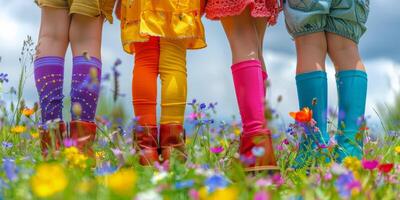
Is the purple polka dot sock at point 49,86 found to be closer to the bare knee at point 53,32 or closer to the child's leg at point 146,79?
the bare knee at point 53,32

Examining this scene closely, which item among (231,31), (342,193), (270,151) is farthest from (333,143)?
(342,193)

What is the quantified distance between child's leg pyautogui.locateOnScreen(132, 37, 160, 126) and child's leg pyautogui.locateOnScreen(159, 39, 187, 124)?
3.6 inches

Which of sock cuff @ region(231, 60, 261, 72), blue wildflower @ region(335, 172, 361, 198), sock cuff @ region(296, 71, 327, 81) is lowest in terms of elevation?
blue wildflower @ region(335, 172, 361, 198)

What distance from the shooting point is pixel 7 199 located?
171 cm

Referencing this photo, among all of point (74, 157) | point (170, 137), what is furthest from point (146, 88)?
point (74, 157)

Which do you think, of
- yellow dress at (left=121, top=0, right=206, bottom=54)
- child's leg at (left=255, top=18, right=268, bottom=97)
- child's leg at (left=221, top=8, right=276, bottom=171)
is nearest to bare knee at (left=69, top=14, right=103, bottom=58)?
yellow dress at (left=121, top=0, right=206, bottom=54)

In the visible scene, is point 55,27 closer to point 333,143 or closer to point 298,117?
point 298,117

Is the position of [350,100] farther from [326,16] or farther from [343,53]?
[326,16]

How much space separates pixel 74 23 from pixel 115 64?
1018mm

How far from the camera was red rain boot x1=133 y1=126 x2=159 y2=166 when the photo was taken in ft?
→ 9.36

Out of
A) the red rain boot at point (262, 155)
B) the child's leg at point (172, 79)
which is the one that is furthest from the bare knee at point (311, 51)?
the child's leg at point (172, 79)

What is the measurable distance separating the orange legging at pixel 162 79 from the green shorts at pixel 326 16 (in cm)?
58

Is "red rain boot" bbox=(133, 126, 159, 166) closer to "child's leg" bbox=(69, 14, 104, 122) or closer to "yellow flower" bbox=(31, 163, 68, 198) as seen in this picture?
"child's leg" bbox=(69, 14, 104, 122)

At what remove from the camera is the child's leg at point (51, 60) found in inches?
114
